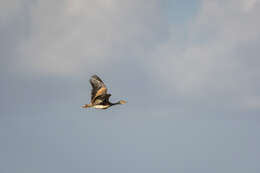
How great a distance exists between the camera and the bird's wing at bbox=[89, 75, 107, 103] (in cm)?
8944

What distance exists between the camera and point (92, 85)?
8969 cm

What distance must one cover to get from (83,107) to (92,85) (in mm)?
3366

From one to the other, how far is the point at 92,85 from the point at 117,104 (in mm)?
8562

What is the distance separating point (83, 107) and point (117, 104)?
9.08 m

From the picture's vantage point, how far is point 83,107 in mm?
89188

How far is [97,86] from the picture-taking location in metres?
89.6

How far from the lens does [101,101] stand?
91500mm

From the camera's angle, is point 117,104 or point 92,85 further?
point 117,104

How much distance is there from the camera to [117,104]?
97000mm

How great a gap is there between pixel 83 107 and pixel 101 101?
11.3ft

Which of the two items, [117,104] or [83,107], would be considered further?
[117,104]

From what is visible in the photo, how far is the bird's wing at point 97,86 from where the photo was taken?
89.4 meters
